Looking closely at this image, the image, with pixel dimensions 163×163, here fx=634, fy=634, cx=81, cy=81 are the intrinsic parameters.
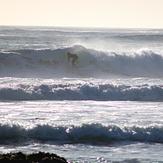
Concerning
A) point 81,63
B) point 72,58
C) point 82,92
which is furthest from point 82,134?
point 72,58

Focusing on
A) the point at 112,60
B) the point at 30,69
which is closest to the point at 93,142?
the point at 30,69

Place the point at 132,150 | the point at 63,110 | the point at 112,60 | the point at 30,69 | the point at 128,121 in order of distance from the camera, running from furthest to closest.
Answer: the point at 112,60
the point at 30,69
the point at 63,110
the point at 128,121
the point at 132,150

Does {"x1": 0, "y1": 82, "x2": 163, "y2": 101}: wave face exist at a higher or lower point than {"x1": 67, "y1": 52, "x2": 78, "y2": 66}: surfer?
lower

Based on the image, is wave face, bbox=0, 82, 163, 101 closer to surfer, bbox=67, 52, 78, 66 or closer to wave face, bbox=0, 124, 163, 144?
wave face, bbox=0, 124, 163, 144

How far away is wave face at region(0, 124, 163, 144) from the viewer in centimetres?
1619

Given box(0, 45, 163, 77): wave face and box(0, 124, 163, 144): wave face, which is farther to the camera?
box(0, 45, 163, 77): wave face

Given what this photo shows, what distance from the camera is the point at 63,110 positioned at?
2056 cm

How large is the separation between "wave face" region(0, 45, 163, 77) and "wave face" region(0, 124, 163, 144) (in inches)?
648

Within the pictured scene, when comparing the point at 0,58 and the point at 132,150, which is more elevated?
the point at 0,58

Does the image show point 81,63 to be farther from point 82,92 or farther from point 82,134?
point 82,134

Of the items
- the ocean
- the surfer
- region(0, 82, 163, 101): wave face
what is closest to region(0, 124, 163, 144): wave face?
the ocean

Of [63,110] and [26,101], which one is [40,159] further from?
[26,101]

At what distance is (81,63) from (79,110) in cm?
1816

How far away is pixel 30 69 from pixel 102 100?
34.4ft
